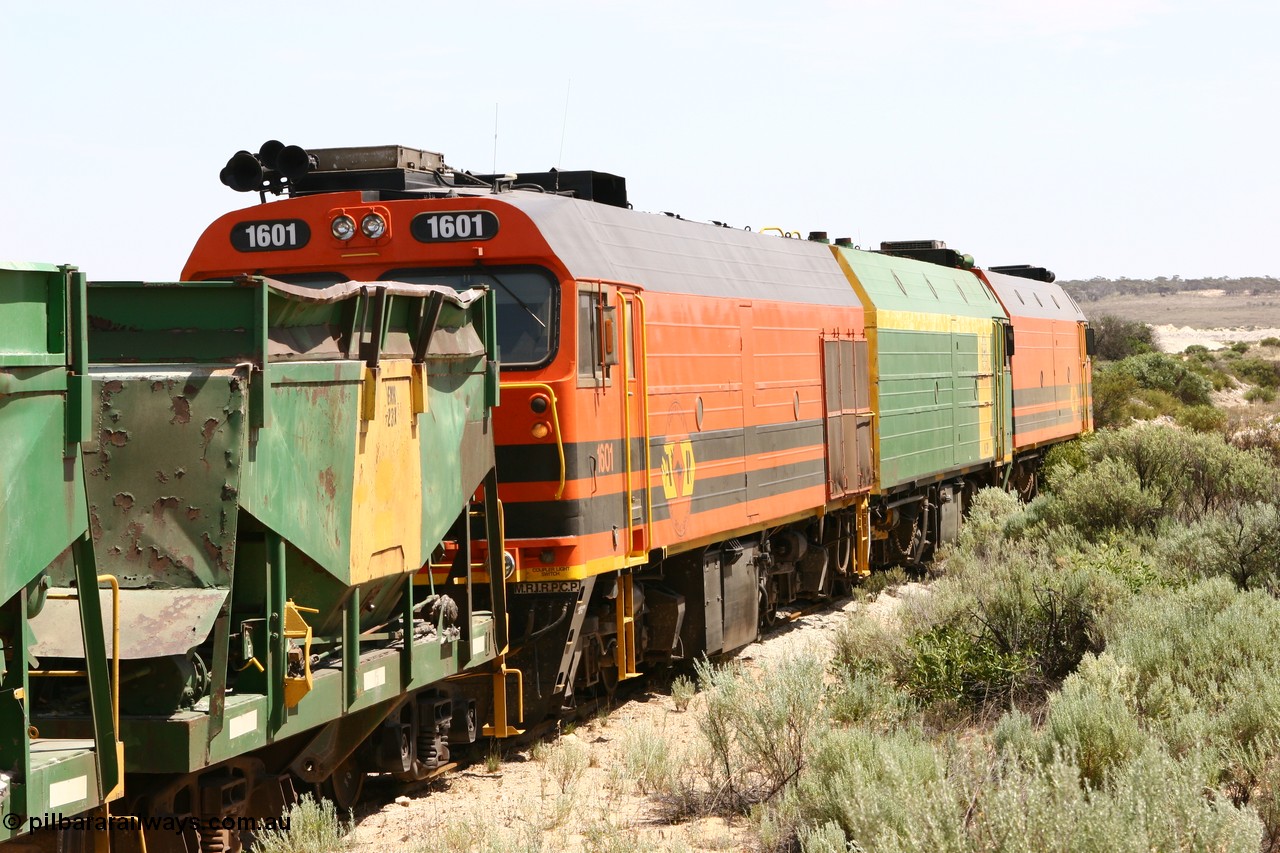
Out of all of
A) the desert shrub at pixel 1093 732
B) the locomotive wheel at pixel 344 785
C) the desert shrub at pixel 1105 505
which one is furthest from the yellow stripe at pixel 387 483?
the desert shrub at pixel 1105 505

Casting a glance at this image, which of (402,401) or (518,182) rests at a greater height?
(518,182)

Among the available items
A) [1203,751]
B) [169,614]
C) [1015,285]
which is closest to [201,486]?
[169,614]

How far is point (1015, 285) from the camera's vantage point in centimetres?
2542

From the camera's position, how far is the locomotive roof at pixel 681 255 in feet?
33.3

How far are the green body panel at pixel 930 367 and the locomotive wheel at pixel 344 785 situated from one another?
9271mm

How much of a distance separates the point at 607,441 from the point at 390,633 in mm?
2669

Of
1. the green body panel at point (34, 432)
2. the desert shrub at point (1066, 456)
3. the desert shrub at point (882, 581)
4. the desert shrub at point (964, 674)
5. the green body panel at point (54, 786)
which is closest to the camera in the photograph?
the green body panel at point (34, 432)

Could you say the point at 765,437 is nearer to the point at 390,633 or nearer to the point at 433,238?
the point at 433,238

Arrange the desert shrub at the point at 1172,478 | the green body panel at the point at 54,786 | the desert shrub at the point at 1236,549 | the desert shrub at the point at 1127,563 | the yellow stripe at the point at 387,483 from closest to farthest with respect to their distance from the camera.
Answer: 1. the green body panel at the point at 54,786
2. the yellow stripe at the point at 387,483
3. the desert shrub at the point at 1127,563
4. the desert shrub at the point at 1236,549
5. the desert shrub at the point at 1172,478

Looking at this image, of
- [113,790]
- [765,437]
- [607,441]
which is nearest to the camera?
[113,790]

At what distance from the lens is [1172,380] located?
47.8m

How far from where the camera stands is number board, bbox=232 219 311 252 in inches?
402

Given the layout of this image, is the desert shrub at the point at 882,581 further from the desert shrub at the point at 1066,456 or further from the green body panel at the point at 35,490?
the green body panel at the point at 35,490

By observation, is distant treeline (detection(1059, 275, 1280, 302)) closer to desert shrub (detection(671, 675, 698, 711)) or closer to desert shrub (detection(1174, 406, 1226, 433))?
desert shrub (detection(1174, 406, 1226, 433))
